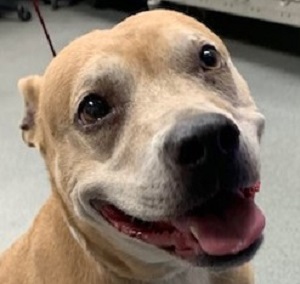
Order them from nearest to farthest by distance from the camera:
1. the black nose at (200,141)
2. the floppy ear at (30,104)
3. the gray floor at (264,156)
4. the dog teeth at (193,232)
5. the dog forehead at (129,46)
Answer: the black nose at (200,141) → the dog teeth at (193,232) → the dog forehead at (129,46) → the floppy ear at (30,104) → the gray floor at (264,156)

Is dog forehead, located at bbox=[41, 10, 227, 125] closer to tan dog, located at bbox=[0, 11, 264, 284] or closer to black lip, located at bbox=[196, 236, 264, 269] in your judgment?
tan dog, located at bbox=[0, 11, 264, 284]

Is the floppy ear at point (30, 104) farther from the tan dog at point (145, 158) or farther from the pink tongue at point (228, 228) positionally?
the pink tongue at point (228, 228)

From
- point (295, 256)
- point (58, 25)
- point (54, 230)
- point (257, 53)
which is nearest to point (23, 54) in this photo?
point (58, 25)

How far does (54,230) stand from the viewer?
173cm

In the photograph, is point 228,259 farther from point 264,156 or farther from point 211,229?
point 264,156

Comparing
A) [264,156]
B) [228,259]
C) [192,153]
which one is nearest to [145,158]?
[192,153]

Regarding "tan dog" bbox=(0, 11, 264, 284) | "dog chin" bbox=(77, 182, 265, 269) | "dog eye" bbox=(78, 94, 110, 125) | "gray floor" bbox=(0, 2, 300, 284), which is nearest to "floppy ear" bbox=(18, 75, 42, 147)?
"tan dog" bbox=(0, 11, 264, 284)

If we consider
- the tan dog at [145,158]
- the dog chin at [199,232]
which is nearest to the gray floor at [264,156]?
the tan dog at [145,158]

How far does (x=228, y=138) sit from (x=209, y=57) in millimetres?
318

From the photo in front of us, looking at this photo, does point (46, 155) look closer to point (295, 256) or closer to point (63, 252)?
point (63, 252)

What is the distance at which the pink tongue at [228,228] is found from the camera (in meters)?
1.37

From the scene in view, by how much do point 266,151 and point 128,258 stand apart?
1.49 metres

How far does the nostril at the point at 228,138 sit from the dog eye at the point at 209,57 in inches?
11.2

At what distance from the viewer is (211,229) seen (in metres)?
1.38
